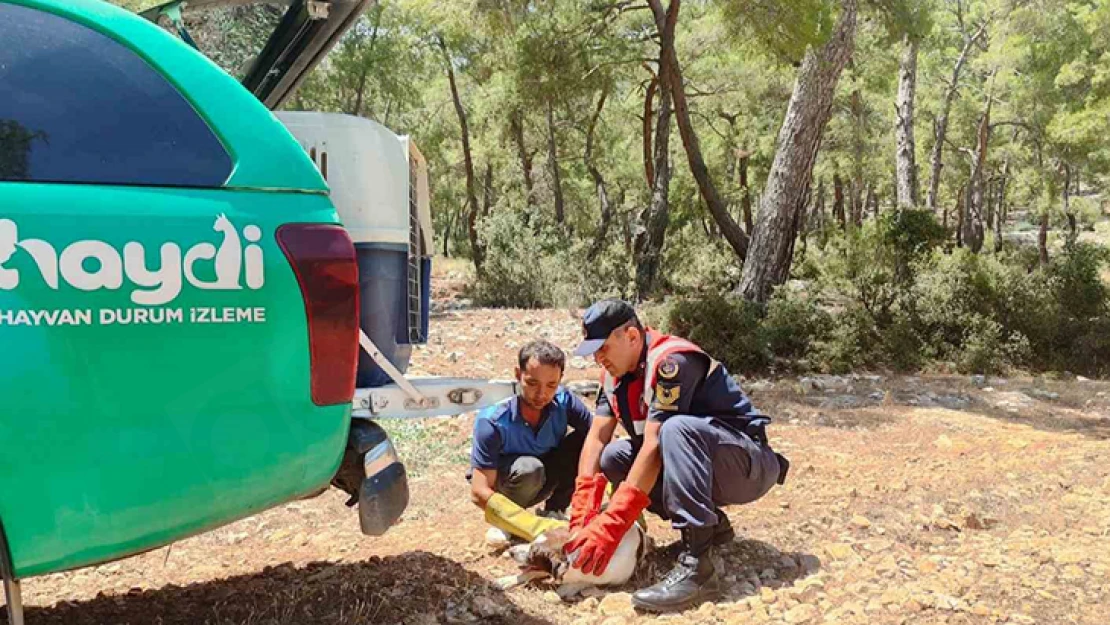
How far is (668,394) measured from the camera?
308cm

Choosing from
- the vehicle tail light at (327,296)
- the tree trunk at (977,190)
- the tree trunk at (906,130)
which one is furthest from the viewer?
the tree trunk at (977,190)

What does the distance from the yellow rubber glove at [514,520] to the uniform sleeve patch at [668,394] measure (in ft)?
2.05

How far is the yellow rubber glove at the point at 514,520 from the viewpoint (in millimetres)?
3287

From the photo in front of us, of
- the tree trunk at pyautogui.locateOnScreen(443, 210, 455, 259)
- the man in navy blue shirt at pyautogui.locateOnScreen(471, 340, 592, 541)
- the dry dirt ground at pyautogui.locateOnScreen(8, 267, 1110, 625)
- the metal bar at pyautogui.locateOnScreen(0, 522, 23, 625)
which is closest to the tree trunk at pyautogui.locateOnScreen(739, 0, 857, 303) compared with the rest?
the dry dirt ground at pyautogui.locateOnScreen(8, 267, 1110, 625)

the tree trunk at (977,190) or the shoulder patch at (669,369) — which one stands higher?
the tree trunk at (977,190)

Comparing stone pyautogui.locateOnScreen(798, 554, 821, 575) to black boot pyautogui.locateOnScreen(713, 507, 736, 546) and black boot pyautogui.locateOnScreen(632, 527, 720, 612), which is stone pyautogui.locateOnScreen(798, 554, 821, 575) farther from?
black boot pyautogui.locateOnScreen(632, 527, 720, 612)

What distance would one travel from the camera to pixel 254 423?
2.16 metres

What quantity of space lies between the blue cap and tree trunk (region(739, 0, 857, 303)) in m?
7.02

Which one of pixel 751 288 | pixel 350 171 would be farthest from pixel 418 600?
pixel 751 288

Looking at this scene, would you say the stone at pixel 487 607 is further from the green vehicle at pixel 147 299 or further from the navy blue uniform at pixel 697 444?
the green vehicle at pixel 147 299

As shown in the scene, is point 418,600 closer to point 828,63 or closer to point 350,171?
point 350,171

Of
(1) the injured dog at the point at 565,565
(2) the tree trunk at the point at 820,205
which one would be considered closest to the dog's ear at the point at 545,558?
(1) the injured dog at the point at 565,565

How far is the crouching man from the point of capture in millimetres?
3043

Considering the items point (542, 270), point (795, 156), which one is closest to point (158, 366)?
point (795, 156)
